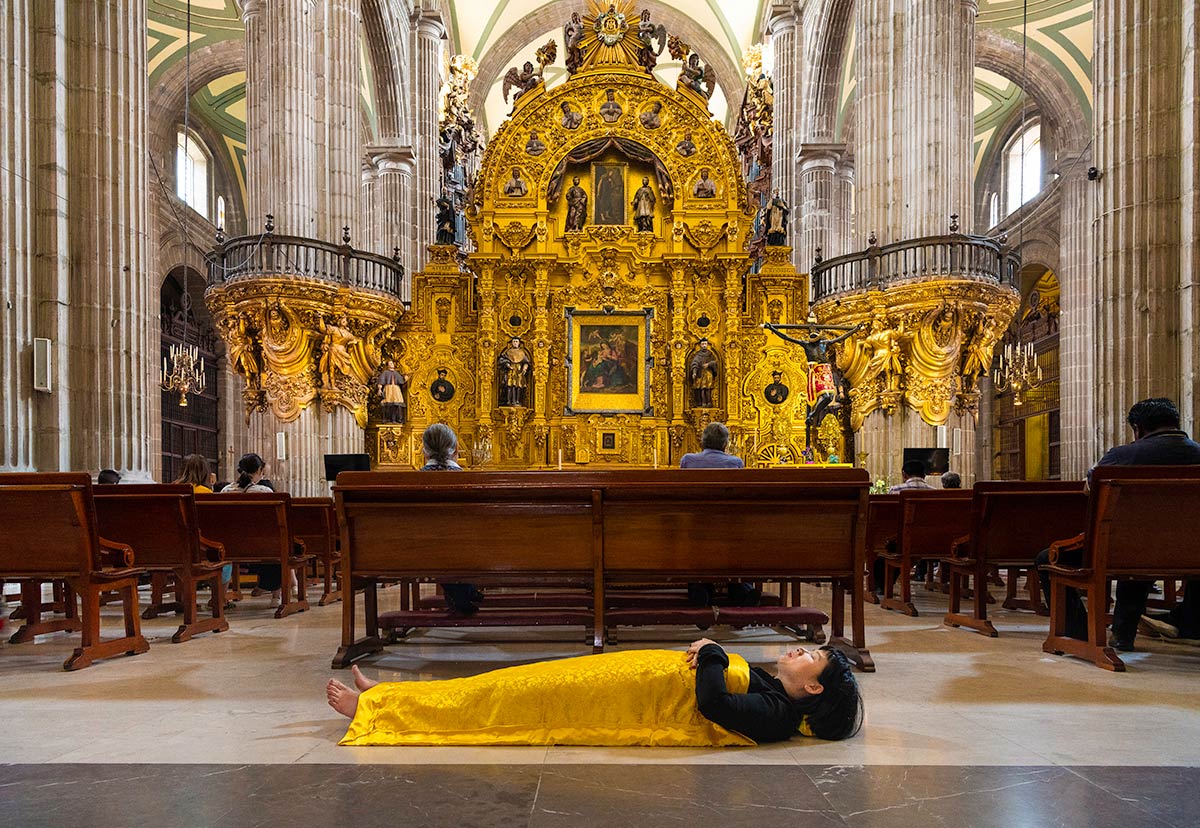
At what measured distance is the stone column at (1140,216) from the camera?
330 inches

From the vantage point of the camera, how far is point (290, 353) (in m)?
13.7

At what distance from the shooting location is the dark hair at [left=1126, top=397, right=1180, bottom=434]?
5.17 metres

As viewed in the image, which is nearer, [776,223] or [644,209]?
[644,209]

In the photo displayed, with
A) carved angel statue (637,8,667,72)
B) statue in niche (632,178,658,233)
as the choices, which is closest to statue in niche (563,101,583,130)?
statue in niche (632,178,658,233)

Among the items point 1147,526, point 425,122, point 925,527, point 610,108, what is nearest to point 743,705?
point 1147,526

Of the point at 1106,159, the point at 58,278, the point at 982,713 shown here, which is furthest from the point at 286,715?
the point at 1106,159

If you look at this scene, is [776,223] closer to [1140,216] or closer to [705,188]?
[705,188]

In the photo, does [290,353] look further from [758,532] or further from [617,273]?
[758,532]

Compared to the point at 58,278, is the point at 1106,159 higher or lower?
higher

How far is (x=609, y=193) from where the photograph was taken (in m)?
17.7

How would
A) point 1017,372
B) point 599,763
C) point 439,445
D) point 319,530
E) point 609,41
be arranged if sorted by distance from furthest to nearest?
1. point 1017,372
2. point 609,41
3. point 319,530
4. point 439,445
5. point 599,763

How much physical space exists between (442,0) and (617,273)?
16120 millimetres

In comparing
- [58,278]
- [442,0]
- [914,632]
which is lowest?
[914,632]

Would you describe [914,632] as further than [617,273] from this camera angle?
No
